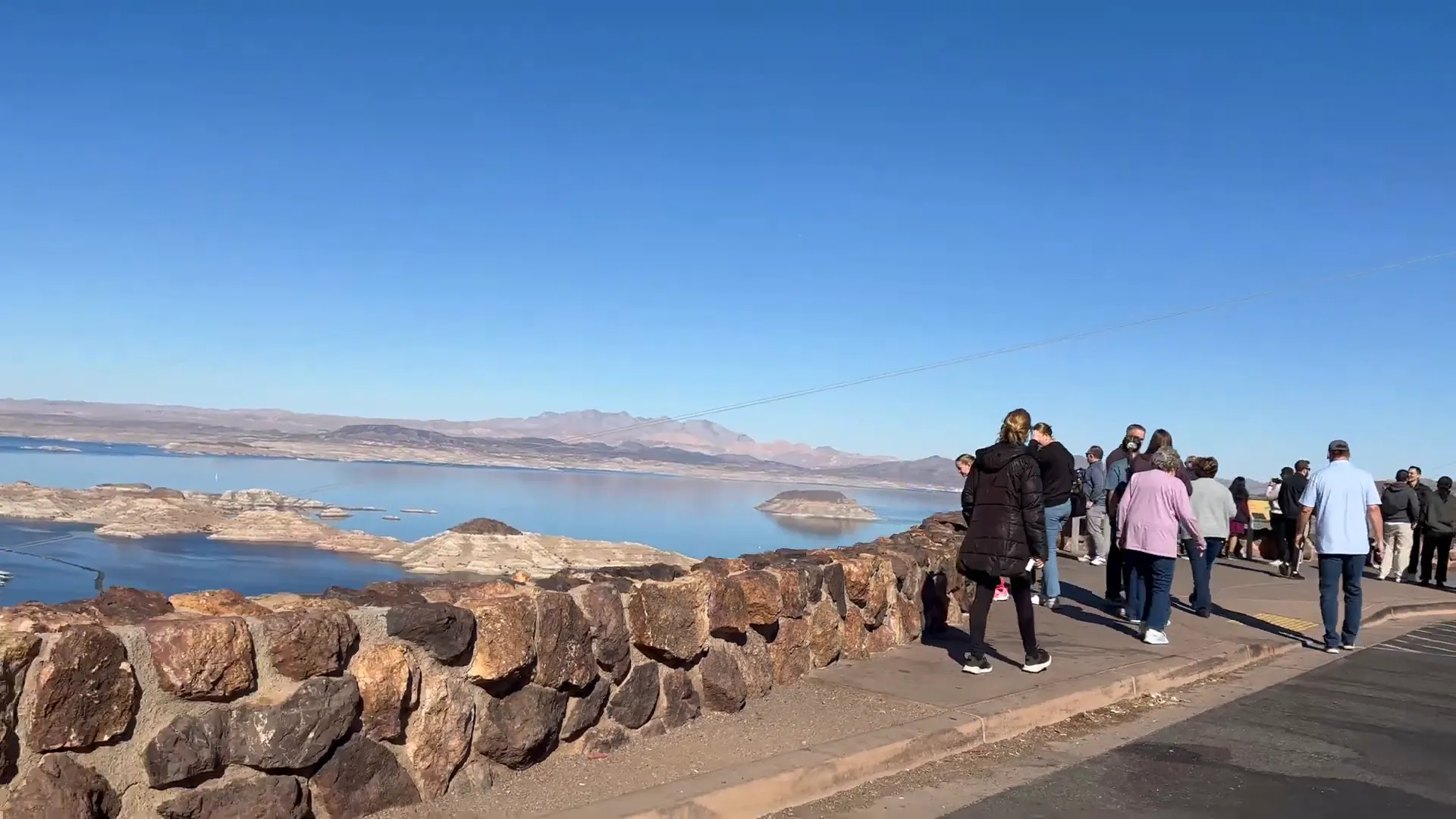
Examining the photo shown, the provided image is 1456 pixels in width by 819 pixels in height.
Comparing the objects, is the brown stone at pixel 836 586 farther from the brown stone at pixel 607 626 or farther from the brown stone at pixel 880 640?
the brown stone at pixel 607 626

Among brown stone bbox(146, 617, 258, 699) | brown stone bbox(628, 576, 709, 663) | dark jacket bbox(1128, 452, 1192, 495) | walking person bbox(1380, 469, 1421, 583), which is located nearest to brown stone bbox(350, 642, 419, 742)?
brown stone bbox(146, 617, 258, 699)

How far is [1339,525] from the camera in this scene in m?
9.66

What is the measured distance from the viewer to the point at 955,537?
32.5ft

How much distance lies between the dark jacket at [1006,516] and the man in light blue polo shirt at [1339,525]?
407cm

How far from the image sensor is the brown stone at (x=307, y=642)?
4.02m

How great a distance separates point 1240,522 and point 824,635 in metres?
13.5

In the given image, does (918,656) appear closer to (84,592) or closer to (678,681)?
(678,681)

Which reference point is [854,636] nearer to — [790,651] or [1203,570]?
[790,651]

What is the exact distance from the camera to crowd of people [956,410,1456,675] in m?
7.21

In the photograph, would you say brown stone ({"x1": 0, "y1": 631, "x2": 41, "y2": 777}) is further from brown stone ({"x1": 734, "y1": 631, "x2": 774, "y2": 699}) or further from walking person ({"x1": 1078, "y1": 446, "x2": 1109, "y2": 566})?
walking person ({"x1": 1078, "y1": 446, "x2": 1109, "y2": 566})

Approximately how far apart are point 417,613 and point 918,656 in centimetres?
444

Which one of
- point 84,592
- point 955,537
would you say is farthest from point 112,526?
point 955,537

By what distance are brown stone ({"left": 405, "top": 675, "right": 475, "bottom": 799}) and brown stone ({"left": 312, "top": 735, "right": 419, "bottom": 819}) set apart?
8 centimetres

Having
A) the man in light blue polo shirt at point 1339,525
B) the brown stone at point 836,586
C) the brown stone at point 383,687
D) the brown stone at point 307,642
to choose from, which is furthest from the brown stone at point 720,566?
the man in light blue polo shirt at point 1339,525
